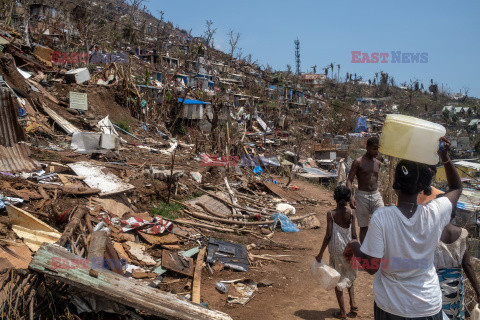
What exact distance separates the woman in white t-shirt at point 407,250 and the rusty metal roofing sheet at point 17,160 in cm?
708

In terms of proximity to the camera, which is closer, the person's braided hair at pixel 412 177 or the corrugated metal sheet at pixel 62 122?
the person's braided hair at pixel 412 177

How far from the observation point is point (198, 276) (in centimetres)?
526

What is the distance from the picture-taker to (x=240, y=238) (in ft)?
24.1

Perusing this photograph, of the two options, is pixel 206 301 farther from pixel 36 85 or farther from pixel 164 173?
pixel 36 85

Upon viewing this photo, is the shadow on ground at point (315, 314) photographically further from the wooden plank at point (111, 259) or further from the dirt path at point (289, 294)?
the wooden plank at point (111, 259)

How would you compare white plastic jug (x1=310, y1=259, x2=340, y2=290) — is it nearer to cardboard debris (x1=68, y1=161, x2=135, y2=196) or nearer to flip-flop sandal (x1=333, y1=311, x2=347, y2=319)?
flip-flop sandal (x1=333, y1=311, x2=347, y2=319)

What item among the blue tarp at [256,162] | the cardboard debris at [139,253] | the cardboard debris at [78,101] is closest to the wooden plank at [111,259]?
the cardboard debris at [139,253]

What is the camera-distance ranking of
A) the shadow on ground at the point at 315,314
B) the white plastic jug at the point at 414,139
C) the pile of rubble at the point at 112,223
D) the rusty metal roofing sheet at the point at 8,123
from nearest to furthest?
the white plastic jug at the point at 414,139 < the pile of rubble at the point at 112,223 < the shadow on ground at the point at 315,314 < the rusty metal roofing sheet at the point at 8,123

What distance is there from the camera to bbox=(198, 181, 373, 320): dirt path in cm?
455

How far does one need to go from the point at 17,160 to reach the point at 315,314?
6249 millimetres

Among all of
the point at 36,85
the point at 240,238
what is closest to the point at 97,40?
the point at 36,85

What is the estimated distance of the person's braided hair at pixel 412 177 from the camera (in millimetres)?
2020

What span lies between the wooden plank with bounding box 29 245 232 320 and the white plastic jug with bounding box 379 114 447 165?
2.10m

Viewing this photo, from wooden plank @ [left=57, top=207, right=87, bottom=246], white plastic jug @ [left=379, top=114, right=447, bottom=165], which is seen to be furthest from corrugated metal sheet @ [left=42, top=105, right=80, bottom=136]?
white plastic jug @ [left=379, top=114, right=447, bottom=165]
